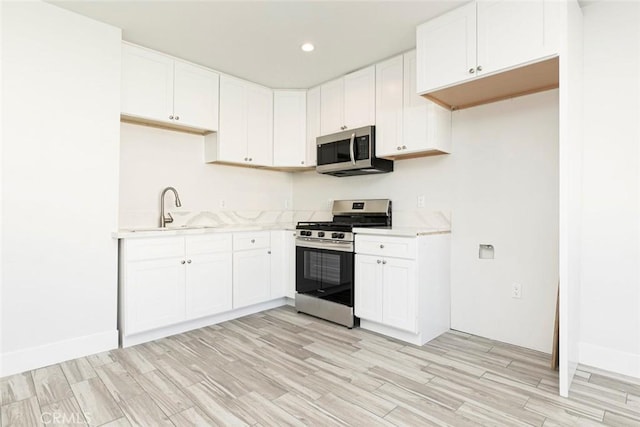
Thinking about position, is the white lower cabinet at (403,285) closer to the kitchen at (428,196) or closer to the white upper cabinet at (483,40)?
the kitchen at (428,196)

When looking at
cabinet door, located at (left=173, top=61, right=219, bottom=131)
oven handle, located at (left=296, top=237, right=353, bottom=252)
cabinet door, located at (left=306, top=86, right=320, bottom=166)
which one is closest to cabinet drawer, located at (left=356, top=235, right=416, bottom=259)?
oven handle, located at (left=296, top=237, right=353, bottom=252)

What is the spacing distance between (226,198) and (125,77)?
5.10 ft

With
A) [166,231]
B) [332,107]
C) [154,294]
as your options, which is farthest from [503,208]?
[154,294]

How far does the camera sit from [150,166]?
3.33 meters

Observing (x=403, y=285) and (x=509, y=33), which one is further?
(x=403, y=285)

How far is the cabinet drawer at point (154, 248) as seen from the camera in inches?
106

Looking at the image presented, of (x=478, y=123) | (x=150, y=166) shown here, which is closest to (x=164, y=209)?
(x=150, y=166)

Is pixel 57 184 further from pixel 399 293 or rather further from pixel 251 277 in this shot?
pixel 399 293

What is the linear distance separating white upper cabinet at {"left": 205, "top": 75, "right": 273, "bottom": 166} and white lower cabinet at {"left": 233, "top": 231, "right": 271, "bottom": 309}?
0.87m

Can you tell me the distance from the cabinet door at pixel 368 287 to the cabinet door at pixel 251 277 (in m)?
1.04

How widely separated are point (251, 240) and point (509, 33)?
8.95 ft

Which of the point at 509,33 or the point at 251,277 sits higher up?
the point at 509,33

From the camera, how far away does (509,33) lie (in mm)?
2176

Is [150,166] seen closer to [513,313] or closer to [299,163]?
[299,163]
